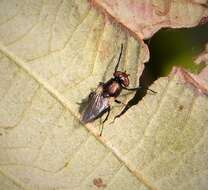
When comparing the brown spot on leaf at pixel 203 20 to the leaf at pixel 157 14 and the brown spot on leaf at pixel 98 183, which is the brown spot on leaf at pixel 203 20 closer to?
the leaf at pixel 157 14

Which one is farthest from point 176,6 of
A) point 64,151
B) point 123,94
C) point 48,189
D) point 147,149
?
point 48,189

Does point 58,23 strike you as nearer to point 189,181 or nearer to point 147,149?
point 147,149

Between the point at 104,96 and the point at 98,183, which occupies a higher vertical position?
the point at 104,96

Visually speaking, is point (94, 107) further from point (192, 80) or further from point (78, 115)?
point (192, 80)

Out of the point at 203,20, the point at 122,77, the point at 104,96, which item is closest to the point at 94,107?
the point at 104,96

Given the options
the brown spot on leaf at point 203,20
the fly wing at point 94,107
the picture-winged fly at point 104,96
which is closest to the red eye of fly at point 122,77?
the picture-winged fly at point 104,96

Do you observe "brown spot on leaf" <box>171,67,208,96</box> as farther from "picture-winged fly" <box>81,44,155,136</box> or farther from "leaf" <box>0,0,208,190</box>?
"picture-winged fly" <box>81,44,155,136</box>

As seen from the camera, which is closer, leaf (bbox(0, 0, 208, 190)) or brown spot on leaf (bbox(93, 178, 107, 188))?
leaf (bbox(0, 0, 208, 190))

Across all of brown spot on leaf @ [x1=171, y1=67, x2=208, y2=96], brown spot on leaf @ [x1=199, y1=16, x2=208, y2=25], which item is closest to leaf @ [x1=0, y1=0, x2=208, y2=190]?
brown spot on leaf @ [x1=171, y1=67, x2=208, y2=96]
